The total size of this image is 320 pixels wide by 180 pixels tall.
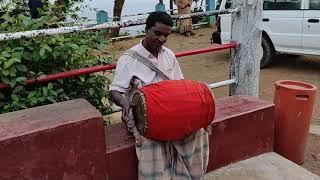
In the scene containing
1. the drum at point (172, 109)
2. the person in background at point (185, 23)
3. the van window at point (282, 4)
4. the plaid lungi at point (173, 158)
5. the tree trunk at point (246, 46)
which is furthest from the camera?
the person in background at point (185, 23)

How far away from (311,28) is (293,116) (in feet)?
13.8

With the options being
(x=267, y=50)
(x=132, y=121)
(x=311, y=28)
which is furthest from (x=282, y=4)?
(x=132, y=121)

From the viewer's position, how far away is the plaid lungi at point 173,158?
249 cm

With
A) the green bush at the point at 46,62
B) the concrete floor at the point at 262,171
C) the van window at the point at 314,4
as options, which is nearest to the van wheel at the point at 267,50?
the van window at the point at 314,4

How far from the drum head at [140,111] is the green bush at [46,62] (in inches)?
29.0

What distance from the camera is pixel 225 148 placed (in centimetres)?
323

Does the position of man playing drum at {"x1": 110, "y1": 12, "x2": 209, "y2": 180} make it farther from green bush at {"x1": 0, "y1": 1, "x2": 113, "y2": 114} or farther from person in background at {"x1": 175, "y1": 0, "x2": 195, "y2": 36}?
person in background at {"x1": 175, "y1": 0, "x2": 195, "y2": 36}

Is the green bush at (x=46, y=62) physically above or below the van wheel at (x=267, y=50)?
above

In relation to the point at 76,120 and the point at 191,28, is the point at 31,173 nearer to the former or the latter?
the point at 76,120

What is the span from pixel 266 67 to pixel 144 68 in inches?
238

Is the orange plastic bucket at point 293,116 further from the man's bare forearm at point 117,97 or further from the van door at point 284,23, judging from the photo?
the van door at point 284,23

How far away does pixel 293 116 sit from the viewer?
3.55m

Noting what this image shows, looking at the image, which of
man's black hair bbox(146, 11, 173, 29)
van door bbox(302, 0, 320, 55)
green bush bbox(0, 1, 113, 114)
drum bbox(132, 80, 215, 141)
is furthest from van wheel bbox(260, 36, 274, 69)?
drum bbox(132, 80, 215, 141)

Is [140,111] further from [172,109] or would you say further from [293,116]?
[293,116]
